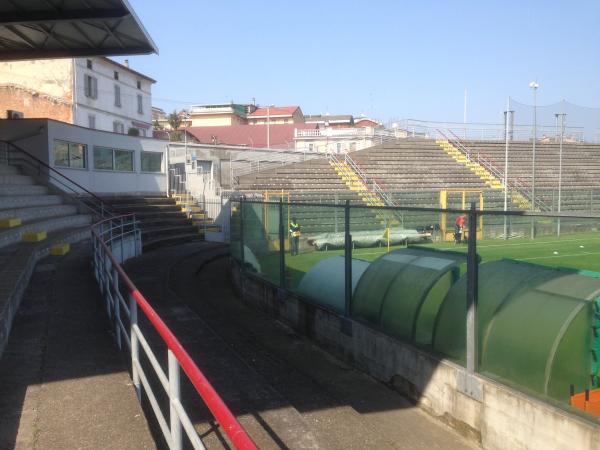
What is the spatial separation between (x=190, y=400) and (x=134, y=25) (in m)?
11.8

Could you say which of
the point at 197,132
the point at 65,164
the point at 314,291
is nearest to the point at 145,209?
the point at 65,164

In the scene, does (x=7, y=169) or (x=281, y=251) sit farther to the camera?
(x=7, y=169)

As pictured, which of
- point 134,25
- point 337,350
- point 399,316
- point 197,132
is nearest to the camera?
point 399,316

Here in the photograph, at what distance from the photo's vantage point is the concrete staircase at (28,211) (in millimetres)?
12227

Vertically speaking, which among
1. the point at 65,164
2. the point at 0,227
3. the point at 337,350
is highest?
the point at 65,164

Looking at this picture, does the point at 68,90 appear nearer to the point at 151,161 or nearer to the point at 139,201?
the point at 151,161

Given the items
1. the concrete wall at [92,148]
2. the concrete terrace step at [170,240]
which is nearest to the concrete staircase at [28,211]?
the concrete wall at [92,148]

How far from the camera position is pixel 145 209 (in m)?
23.9

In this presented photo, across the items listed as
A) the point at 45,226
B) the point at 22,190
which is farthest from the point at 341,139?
the point at 45,226

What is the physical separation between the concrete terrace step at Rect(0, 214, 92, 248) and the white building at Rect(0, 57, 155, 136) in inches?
704

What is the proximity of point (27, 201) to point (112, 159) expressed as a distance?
335 inches

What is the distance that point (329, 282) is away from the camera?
8594mm

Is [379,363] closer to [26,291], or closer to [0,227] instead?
[26,291]

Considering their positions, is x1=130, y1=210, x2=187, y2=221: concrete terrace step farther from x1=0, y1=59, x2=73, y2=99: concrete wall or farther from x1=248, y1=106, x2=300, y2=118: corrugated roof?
x1=248, y1=106, x2=300, y2=118: corrugated roof
